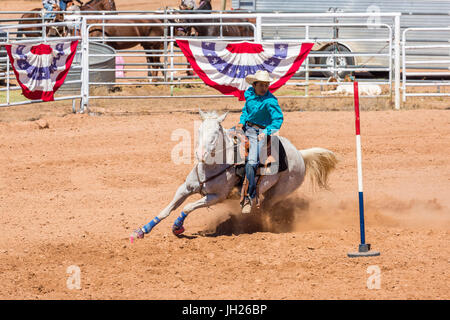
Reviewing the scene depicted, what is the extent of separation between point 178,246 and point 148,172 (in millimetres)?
3543

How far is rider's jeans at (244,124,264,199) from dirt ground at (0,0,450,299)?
47cm

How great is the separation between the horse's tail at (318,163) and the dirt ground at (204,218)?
19.8 inches

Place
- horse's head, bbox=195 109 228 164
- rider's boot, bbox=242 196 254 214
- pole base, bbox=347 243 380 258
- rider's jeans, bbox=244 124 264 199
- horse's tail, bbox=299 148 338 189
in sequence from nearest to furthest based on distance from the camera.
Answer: pole base, bbox=347 243 380 258, horse's head, bbox=195 109 228 164, rider's jeans, bbox=244 124 264 199, rider's boot, bbox=242 196 254 214, horse's tail, bbox=299 148 338 189

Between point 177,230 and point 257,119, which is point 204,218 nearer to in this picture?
point 177,230

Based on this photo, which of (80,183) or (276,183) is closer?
(276,183)

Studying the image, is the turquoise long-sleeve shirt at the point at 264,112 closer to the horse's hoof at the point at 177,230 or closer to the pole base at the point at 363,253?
the horse's hoof at the point at 177,230

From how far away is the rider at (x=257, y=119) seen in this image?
7027 mm

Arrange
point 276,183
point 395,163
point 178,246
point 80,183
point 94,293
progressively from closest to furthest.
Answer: point 94,293 → point 178,246 → point 276,183 → point 80,183 → point 395,163

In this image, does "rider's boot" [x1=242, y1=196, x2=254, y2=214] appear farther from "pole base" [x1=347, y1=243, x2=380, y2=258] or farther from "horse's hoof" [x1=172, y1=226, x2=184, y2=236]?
"pole base" [x1=347, y1=243, x2=380, y2=258]

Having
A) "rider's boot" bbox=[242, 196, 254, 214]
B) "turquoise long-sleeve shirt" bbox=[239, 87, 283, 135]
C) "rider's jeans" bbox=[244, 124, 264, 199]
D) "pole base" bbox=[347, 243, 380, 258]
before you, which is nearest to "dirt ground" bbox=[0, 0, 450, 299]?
"pole base" bbox=[347, 243, 380, 258]

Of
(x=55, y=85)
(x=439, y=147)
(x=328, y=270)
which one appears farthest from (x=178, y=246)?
(x=55, y=85)

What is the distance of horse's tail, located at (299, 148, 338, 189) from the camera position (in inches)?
317

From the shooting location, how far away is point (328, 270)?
19.6 ft
